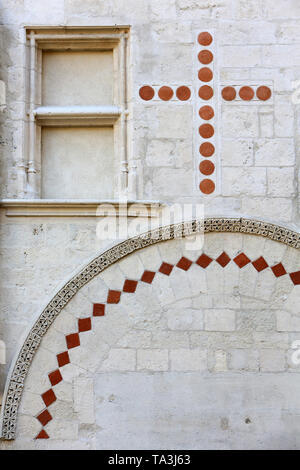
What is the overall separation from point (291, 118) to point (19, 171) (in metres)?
2.08

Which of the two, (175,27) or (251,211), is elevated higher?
(175,27)

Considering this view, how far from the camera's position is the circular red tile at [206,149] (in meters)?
5.05

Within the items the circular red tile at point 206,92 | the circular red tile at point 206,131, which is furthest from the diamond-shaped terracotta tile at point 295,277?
the circular red tile at point 206,92

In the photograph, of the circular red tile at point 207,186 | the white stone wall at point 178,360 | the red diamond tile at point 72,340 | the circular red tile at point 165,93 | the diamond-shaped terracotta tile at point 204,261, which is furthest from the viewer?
the circular red tile at point 165,93

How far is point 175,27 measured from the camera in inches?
204

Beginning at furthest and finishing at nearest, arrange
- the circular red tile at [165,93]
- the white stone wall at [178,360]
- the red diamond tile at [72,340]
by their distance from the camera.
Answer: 1. the circular red tile at [165,93]
2. the red diamond tile at [72,340]
3. the white stone wall at [178,360]

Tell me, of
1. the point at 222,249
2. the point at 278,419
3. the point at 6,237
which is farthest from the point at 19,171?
the point at 278,419

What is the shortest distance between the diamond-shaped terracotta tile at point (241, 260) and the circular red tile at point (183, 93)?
126 centimetres

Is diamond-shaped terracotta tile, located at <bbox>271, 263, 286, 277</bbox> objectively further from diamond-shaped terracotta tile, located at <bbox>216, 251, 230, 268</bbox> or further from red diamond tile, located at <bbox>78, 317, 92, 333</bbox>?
red diamond tile, located at <bbox>78, 317, 92, 333</bbox>

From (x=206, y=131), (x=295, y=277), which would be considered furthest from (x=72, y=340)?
(x=206, y=131)

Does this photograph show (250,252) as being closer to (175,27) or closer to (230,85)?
(230,85)

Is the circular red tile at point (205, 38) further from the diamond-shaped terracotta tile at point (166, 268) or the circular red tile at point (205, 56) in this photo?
the diamond-shaped terracotta tile at point (166, 268)

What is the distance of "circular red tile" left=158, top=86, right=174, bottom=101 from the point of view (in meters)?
5.11

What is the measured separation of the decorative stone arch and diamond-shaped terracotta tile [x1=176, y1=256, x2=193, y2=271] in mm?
181
